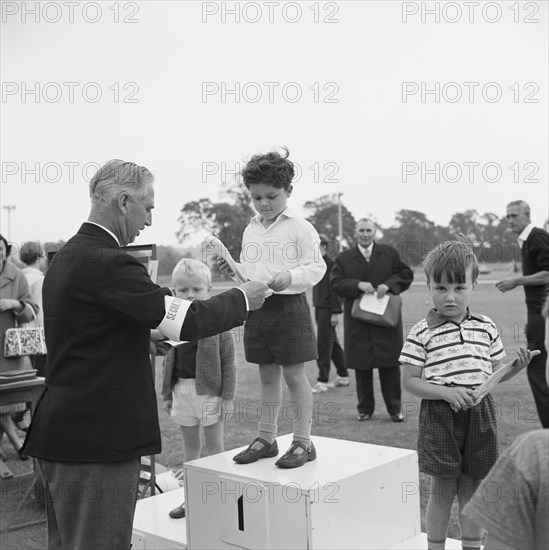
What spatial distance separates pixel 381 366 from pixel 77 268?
4747 mm

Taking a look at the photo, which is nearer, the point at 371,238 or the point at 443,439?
the point at 443,439

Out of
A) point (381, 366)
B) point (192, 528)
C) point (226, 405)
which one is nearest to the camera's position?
point (192, 528)

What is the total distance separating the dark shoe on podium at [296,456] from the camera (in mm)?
3486

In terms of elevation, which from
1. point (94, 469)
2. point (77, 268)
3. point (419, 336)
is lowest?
point (94, 469)

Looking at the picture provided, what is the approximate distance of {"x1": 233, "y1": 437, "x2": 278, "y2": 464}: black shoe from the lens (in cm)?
360

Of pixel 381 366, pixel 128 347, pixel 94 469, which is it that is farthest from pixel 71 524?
pixel 381 366

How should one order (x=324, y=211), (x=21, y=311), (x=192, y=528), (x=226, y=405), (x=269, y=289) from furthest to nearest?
(x=324, y=211), (x=21, y=311), (x=226, y=405), (x=192, y=528), (x=269, y=289)

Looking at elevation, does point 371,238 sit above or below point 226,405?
above

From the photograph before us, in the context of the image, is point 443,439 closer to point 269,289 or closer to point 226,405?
point 269,289

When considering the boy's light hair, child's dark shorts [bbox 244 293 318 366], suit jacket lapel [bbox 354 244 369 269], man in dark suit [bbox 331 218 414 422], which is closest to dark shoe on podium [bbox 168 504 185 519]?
child's dark shorts [bbox 244 293 318 366]

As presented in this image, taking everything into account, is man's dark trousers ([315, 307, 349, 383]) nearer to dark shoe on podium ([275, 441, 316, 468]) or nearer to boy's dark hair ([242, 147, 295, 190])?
dark shoe on podium ([275, 441, 316, 468])

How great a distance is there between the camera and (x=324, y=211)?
22.5m

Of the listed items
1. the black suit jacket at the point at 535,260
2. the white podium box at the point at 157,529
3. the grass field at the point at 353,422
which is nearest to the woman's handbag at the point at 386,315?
the grass field at the point at 353,422

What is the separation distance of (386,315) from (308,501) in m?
3.84
